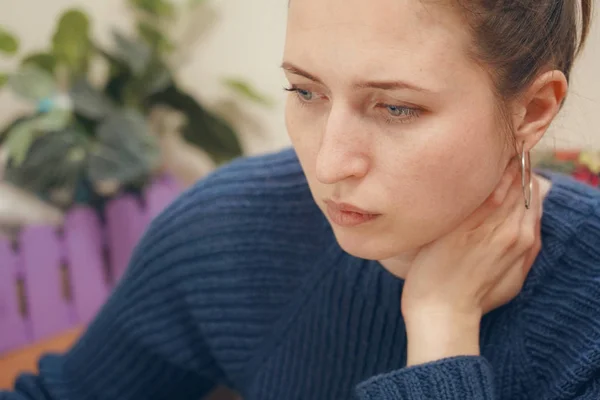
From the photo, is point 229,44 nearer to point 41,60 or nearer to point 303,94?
point 41,60

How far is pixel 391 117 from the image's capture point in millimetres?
647

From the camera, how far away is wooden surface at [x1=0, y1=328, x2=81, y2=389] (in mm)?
1325

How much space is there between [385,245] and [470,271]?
0.43 ft

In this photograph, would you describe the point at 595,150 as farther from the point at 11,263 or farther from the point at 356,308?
the point at 11,263

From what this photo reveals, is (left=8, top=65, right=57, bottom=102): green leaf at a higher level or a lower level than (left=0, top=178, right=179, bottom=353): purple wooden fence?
higher

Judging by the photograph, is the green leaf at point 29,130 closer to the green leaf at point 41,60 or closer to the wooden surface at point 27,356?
the green leaf at point 41,60

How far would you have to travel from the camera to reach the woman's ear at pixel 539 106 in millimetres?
673

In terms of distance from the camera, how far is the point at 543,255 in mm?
807

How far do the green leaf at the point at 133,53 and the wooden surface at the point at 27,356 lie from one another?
0.68 metres

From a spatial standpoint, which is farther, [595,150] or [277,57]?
[277,57]

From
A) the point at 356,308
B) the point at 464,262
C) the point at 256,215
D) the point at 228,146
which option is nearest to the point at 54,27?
the point at 228,146

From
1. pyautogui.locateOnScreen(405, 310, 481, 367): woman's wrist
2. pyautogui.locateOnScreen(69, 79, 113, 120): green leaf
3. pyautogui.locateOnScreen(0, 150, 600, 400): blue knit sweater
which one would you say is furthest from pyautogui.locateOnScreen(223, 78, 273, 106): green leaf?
pyautogui.locateOnScreen(405, 310, 481, 367): woman's wrist

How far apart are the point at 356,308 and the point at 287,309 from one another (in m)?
0.11

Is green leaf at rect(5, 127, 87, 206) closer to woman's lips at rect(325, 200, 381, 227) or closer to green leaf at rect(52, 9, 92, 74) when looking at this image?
green leaf at rect(52, 9, 92, 74)
